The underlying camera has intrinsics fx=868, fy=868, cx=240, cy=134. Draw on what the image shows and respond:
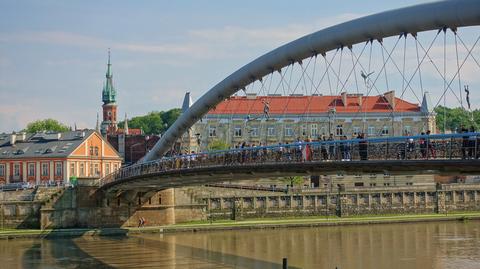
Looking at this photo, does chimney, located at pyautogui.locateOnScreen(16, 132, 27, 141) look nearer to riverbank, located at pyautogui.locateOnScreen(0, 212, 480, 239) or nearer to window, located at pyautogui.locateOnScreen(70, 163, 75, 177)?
window, located at pyautogui.locateOnScreen(70, 163, 75, 177)

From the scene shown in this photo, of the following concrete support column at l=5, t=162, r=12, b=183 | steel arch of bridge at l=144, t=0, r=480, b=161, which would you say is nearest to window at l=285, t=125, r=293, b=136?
concrete support column at l=5, t=162, r=12, b=183

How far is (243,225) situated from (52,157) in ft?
96.9

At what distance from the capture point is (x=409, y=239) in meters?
60.6

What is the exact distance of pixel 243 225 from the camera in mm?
70938

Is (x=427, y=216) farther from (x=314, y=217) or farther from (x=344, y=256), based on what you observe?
(x=344, y=256)

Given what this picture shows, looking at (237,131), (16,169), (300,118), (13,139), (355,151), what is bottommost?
(16,169)

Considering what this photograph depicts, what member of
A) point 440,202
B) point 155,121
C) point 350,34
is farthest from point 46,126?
point 350,34

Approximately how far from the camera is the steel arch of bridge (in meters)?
33.1

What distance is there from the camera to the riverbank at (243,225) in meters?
67.4

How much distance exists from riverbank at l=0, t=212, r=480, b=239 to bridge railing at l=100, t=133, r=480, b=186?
18551mm

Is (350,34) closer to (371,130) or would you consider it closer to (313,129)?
(313,129)

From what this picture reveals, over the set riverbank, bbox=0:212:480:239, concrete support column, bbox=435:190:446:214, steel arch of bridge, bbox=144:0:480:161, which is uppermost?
steel arch of bridge, bbox=144:0:480:161

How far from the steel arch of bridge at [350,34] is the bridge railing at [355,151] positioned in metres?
4.98

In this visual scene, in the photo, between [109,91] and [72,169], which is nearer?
[72,169]
